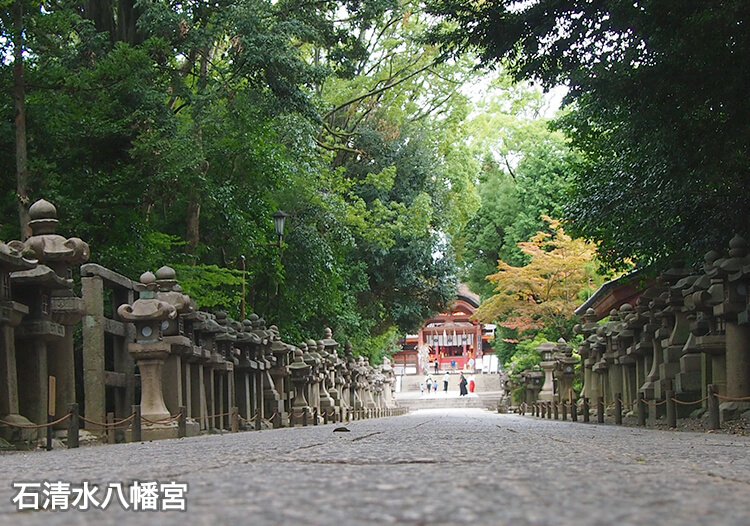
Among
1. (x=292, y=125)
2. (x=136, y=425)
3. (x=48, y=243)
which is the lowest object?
(x=136, y=425)

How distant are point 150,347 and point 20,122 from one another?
4.16 meters

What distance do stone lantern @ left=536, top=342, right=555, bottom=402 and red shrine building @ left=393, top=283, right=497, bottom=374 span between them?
152 ft

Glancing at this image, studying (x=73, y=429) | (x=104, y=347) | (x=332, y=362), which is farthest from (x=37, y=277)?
(x=332, y=362)

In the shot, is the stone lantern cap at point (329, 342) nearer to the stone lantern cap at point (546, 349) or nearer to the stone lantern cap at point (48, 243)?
the stone lantern cap at point (546, 349)

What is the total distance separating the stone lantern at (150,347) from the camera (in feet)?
47.7

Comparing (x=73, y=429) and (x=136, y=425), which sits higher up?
(x=73, y=429)

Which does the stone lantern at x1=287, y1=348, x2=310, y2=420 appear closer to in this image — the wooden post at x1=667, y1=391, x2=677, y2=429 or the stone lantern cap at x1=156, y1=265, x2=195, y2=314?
the stone lantern cap at x1=156, y1=265, x2=195, y2=314

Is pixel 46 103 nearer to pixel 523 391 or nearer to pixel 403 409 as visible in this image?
pixel 523 391

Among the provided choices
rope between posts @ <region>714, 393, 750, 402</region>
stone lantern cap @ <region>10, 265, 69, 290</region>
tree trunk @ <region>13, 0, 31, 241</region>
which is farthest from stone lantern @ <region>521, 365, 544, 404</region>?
stone lantern cap @ <region>10, 265, 69, 290</region>

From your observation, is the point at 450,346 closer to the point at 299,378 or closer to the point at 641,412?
the point at 299,378

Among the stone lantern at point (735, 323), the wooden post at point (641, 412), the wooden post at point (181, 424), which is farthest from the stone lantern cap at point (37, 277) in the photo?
the wooden post at point (641, 412)

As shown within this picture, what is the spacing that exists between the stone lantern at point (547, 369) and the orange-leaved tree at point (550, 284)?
3.96 meters

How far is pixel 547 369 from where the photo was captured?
3638cm

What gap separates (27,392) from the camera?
12297 mm
